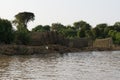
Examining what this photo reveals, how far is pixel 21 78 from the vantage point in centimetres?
1622

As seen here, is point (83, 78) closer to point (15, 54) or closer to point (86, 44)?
point (15, 54)

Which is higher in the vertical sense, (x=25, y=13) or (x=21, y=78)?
(x=25, y=13)

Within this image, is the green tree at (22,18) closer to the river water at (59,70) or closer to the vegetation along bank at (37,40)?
the vegetation along bank at (37,40)

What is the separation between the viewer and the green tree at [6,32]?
4445 cm

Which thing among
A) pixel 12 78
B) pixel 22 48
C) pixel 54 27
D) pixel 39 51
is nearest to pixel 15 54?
pixel 22 48

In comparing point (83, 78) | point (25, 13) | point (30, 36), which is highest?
point (25, 13)

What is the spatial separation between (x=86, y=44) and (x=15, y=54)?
25182 millimetres

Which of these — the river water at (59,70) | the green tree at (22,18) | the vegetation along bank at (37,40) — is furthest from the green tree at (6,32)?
the green tree at (22,18)

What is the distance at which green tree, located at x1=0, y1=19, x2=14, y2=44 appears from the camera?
44.4 m

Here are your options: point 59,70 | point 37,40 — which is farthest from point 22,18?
point 59,70

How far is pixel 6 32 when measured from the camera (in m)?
44.8

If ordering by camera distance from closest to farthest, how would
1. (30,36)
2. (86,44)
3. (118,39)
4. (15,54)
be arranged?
1. (15,54)
2. (30,36)
3. (86,44)
4. (118,39)

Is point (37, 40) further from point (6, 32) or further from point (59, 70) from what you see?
point (59, 70)

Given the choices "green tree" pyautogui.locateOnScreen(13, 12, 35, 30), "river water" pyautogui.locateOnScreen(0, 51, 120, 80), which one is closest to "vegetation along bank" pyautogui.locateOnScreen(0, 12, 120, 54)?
"green tree" pyautogui.locateOnScreen(13, 12, 35, 30)
